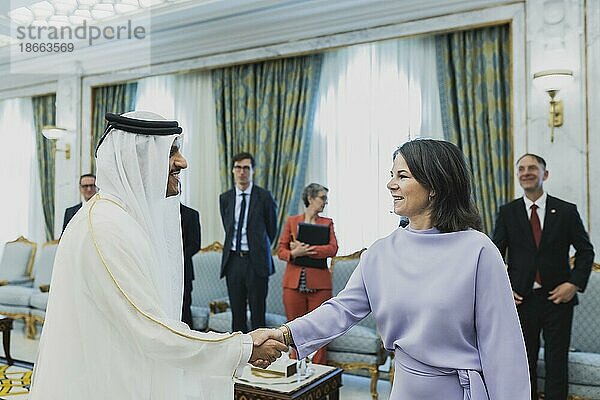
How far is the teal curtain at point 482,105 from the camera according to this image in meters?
5.58

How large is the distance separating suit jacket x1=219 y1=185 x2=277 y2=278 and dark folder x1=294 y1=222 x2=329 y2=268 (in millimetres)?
364

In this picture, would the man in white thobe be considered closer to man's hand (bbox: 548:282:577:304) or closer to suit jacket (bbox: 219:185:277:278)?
man's hand (bbox: 548:282:577:304)

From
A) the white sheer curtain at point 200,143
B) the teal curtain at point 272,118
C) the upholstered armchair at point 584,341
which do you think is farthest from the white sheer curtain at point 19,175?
the upholstered armchair at point 584,341

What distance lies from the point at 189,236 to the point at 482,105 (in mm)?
3003

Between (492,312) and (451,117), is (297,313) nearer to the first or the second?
(451,117)

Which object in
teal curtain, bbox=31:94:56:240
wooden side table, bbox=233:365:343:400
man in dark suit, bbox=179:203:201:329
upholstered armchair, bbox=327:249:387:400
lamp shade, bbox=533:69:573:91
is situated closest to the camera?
wooden side table, bbox=233:365:343:400

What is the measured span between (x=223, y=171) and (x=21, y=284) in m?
3.27

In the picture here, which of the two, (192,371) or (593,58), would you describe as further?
(593,58)

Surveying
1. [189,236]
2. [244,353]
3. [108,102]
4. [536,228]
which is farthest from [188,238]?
[108,102]

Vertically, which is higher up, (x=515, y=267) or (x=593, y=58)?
(x=593, y=58)

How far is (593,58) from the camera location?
198 inches

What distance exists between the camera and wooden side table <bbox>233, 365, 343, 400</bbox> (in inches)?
134

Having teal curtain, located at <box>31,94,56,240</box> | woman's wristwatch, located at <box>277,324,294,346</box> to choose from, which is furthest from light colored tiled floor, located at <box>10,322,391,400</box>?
woman's wristwatch, located at <box>277,324,294,346</box>

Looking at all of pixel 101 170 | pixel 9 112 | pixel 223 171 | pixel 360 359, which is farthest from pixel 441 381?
pixel 9 112
